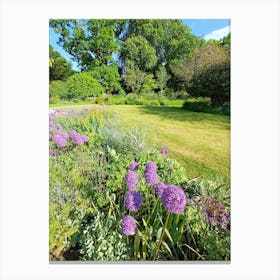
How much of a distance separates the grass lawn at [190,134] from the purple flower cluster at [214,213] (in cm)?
27

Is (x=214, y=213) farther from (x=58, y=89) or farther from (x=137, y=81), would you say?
(x=58, y=89)

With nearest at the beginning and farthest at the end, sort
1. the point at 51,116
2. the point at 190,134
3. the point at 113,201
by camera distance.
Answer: the point at 113,201 < the point at 51,116 < the point at 190,134

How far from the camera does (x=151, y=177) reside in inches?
128

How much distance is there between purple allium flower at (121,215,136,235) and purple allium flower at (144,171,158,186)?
38 cm

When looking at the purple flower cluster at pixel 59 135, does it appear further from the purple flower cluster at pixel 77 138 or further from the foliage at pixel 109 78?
the foliage at pixel 109 78

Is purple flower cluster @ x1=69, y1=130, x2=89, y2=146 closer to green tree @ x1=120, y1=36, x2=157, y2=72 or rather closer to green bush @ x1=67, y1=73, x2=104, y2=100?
green bush @ x1=67, y1=73, x2=104, y2=100

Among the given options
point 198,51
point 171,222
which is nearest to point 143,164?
point 171,222

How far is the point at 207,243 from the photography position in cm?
322

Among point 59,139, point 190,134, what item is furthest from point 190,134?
point 59,139

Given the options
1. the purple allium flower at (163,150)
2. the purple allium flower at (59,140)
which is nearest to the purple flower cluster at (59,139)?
the purple allium flower at (59,140)

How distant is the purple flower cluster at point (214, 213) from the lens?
10.8ft

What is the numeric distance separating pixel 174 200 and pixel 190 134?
0.87 m
